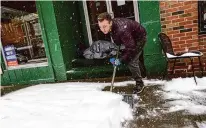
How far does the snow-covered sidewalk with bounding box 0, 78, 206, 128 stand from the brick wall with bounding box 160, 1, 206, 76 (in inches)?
27.1

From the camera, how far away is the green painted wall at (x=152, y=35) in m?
5.54

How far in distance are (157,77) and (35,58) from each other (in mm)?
3942

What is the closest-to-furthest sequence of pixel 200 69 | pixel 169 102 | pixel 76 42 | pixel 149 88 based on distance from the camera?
pixel 169 102 → pixel 149 88 → pixel 200 69 → pixel 76 42

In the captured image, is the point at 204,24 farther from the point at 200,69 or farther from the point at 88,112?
the point at 88,112

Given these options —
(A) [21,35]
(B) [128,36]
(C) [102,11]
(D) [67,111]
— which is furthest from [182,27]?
(A) [21,35]

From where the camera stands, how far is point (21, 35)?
7539mm

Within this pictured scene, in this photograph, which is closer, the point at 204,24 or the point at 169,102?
the point at 169,102

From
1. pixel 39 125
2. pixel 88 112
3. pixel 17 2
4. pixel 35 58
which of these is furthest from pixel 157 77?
pixel 17 2

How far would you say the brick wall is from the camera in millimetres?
5223

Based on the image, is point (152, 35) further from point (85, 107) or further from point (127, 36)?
point (85, 107)

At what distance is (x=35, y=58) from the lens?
747 cm

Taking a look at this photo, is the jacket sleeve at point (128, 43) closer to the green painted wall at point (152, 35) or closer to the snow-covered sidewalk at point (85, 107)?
the snow-covered sidewalk at point (85, 107)

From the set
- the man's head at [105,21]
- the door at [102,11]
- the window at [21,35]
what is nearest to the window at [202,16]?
the door at [102,11]

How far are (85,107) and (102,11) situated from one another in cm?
392
